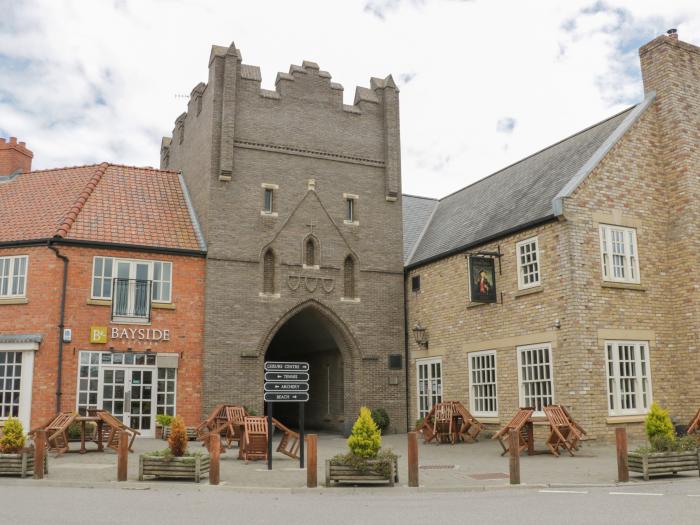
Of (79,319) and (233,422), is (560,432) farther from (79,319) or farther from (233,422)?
(79,319)

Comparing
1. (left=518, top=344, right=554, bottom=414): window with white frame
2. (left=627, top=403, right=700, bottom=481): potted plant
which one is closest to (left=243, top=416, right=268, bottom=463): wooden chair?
(left=518, top=344, right=554, bottom=414): window with white frame

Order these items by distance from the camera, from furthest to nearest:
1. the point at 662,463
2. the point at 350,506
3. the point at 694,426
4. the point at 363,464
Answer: the point at 694,426, the point at 662,463, the point at 363,464, the point at 350,506

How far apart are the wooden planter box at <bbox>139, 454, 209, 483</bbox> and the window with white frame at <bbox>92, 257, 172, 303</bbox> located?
10692mm

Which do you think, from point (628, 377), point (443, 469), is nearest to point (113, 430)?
point (443, 469)

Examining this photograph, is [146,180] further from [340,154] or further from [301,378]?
[301,378]

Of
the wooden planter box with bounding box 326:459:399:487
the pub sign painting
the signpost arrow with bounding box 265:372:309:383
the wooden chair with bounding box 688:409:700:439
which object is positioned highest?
the pub sign painting

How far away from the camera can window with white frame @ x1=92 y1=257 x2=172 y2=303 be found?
22.5 metres

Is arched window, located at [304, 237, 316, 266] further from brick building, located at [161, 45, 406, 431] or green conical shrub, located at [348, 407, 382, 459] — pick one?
green conical shrub, located at [348, 407, 382, 459]

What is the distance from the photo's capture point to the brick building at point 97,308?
21.4 metres

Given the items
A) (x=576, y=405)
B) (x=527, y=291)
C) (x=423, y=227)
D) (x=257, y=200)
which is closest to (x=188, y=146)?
(x=257, y=200)

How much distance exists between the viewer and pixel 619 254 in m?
19.8

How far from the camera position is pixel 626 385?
19188mm

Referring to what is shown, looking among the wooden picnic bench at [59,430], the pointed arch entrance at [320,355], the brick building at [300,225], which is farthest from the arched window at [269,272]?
the wooden picnic bench at [59,430]

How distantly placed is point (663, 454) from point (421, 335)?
42.1 ft
